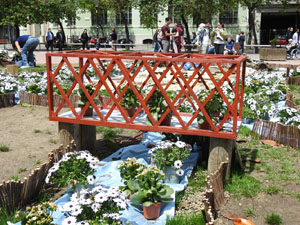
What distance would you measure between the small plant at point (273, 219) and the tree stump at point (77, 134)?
110 inches

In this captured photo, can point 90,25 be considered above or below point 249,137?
above

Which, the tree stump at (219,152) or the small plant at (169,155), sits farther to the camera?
the tree stump at (219,152)

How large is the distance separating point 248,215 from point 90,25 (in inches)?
1488

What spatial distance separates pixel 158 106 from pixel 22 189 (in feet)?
6.36

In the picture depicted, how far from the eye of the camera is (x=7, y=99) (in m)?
8.82

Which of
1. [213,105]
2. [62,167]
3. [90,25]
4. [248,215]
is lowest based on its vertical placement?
[248,215]

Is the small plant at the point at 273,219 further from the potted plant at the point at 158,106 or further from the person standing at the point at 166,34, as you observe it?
the person standing at the point at 166,34

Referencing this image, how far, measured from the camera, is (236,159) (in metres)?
→ 5.34

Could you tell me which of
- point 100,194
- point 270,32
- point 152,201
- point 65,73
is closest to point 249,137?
point 152,201

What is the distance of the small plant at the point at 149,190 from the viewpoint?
3.97m

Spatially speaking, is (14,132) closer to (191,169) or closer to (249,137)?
(191,169)

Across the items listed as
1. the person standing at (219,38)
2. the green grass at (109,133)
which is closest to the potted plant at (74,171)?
the green grass at (109,133)

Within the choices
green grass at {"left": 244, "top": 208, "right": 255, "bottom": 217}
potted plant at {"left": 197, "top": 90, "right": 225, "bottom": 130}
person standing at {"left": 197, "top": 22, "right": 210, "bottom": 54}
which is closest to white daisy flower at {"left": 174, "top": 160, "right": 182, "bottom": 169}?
potted plant at {"left": 197, "top": 90, "right": 225, "bottom": 130}

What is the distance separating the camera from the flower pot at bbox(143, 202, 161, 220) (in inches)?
155
